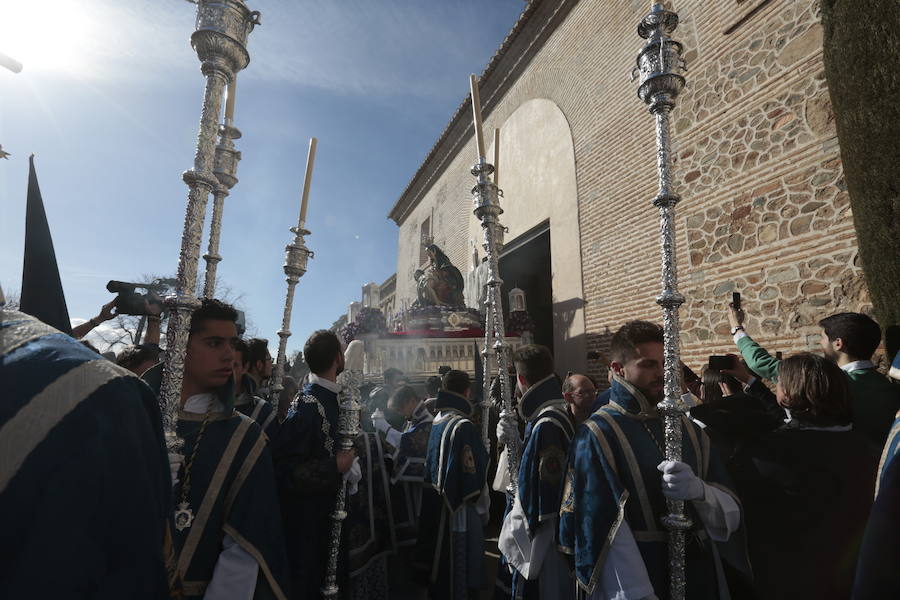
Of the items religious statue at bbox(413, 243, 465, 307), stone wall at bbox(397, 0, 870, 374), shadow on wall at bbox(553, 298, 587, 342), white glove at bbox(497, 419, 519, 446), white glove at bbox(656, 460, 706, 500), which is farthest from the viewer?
religious statue at bbox(413, 243, 465, 307)

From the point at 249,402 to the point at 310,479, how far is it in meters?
1.16

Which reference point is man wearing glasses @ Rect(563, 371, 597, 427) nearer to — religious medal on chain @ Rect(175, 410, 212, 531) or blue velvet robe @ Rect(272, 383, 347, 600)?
blue velvet robe @ Rect(272, 383, 347, 600)

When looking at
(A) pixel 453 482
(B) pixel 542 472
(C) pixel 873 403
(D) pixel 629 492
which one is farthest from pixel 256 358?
(C) pixel 873 403

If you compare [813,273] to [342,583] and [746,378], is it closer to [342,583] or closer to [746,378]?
[746,378]

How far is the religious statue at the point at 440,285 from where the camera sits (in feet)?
44.5

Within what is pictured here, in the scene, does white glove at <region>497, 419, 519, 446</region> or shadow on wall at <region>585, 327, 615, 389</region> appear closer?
white glove at <region>497, 419, 519, 446</region>

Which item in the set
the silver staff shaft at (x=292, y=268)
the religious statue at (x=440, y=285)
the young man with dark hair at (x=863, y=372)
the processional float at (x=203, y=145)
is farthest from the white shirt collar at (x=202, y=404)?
the religious statue at (x=440, y=285)

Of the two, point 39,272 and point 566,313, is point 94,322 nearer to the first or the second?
point 39,272

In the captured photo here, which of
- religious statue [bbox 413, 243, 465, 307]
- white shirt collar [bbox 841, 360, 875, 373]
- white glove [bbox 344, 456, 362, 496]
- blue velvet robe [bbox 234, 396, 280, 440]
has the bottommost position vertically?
white glove [bbox 344, 456, 362, 496]

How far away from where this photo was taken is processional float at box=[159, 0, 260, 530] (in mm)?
1617

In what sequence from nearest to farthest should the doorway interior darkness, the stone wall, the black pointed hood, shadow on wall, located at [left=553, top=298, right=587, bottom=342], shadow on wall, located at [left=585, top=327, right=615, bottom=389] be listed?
the black pointed hood → the stone wall → shadow on wall, located at [left=585, top=327, right=615, bottom=389] → shadow on wall, located at [left=553, top=298, right=587, bottom=342] → the doorway interior darkness

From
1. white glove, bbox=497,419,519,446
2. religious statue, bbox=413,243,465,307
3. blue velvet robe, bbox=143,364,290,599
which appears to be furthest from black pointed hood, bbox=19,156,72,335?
religious statue, bbox=413,243,465,307

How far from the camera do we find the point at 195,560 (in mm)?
1767

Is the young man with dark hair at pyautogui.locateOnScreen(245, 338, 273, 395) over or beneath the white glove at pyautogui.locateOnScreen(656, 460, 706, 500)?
over
